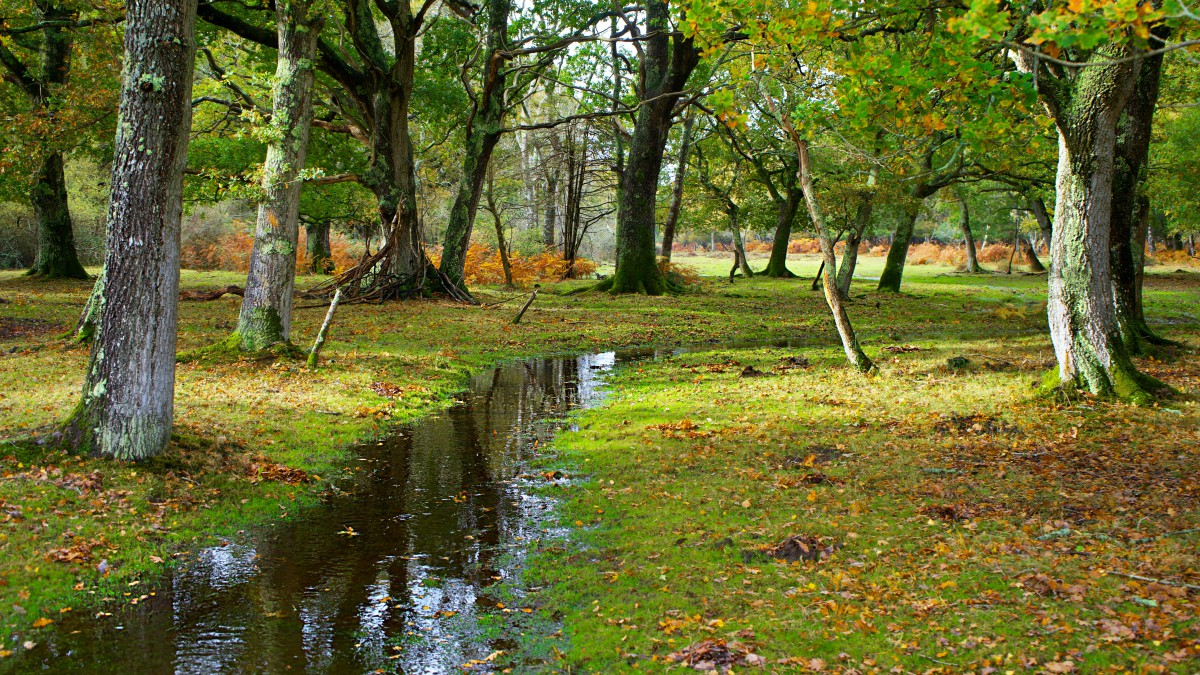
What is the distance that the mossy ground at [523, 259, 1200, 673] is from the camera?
4.77m

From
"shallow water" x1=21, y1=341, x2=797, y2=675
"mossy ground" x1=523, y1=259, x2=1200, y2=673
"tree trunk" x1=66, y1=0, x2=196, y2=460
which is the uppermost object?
"tree trunk" x1=66, y1=0, x2=196, y2=460

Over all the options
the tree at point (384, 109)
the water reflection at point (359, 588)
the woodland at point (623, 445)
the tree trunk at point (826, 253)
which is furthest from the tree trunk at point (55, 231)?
the tree trunk at point (826, 253)

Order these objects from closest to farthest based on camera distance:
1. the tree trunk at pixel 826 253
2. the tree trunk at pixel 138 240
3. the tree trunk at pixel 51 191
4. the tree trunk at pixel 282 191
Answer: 1. the tree trunk at pixel 138 240
2. the tree trunk at pixel 826 253
3. the tree trunk at pixel 282 191
4. the tree trunk at pixel 51 191

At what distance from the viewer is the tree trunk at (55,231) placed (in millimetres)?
27078

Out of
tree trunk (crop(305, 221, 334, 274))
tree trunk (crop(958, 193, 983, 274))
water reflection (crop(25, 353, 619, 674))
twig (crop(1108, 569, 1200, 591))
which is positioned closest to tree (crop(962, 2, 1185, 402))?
twig (crop(1108, 569, 1200, 591))

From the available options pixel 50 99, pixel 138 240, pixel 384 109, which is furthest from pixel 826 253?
pixel 50 99

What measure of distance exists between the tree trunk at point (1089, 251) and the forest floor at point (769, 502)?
1.76ft

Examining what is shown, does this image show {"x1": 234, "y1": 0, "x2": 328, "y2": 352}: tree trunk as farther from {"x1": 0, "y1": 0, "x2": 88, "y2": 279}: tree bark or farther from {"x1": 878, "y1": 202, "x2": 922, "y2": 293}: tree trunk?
{"x1": 878, "y1": 202, "x2": 922, "y2": 293}: tree trunk

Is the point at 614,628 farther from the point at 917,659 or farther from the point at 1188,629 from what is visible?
the point at 1188,629

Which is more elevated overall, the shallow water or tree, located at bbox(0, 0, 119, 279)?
tree, located at bbox(0, 0, 119, 279)

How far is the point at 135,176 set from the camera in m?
7.29

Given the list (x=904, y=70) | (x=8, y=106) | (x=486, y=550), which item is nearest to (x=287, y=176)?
(x=486, y=550)

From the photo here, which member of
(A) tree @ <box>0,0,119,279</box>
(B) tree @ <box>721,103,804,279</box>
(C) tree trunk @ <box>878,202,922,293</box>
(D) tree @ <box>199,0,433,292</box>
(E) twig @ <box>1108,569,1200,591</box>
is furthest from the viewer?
(B) tree @ <box>721,103,804,279</box>

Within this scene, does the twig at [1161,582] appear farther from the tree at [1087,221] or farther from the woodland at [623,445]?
the tree at [1087,221]
